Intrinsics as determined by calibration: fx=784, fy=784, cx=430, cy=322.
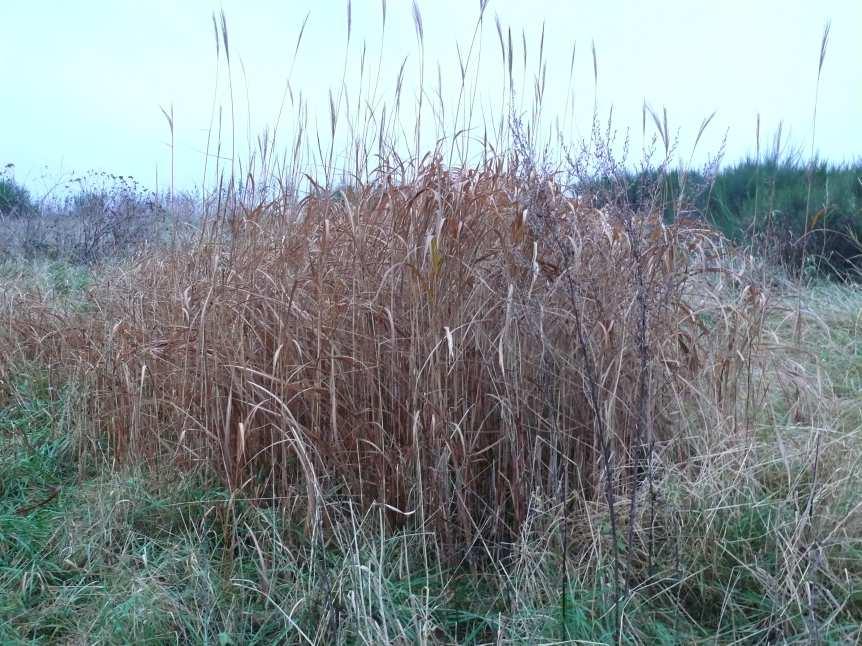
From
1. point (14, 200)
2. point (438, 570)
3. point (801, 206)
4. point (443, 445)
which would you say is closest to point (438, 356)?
point (443, 445)

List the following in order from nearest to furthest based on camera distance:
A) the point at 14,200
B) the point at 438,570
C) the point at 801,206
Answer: the point at 438,570 → the point at 801,206 → the point at 14,200

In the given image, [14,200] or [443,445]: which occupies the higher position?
[14,200]

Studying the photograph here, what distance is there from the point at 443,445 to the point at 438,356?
26cm

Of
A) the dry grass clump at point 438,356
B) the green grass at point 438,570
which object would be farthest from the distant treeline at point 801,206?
the green grass at point 438,570

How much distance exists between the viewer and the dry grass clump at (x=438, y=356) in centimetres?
232

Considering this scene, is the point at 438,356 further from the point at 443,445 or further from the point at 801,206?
the point at 801,206

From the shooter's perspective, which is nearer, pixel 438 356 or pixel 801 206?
pixel 438 356

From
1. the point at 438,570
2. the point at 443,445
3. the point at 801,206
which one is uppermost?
the point at 801,206

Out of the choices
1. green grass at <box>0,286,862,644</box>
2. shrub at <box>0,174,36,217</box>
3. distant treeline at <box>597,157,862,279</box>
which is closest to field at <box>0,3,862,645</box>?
green grass at <box>0,286,862,644</box>

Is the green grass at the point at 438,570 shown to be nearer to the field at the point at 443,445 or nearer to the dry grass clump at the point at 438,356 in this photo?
the field at the point at 443,445

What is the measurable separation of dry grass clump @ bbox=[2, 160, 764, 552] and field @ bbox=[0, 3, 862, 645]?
14mm

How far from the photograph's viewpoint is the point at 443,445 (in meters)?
2.31

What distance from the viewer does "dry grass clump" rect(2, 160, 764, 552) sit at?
7.61ft

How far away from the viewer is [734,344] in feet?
9.19
